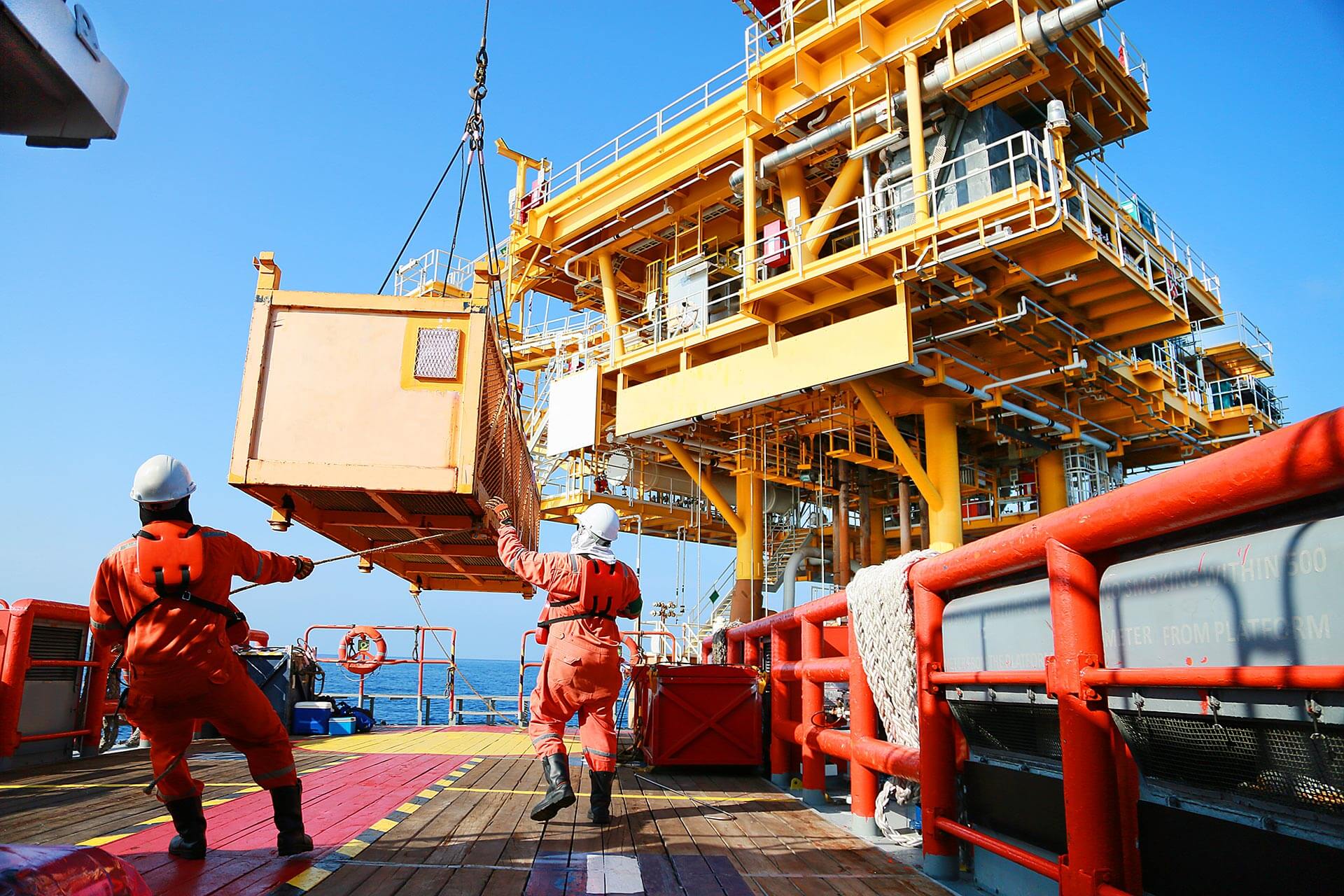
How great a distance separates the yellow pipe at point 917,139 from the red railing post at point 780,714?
7.29 m

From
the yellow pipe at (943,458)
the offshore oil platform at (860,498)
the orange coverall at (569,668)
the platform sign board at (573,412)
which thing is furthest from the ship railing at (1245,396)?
the orange coverall at (569,668)

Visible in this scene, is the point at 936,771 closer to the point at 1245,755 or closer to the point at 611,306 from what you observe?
the point at 1245,755

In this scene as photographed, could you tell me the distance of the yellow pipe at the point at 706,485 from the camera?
59.9ft

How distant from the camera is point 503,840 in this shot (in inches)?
172

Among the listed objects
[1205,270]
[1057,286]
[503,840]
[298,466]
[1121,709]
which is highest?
[1205,270]

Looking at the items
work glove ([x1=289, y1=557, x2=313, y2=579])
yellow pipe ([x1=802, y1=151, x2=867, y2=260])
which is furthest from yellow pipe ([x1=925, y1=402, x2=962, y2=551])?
work glove ([x1=289, y1=557, x2=313, y2=579])

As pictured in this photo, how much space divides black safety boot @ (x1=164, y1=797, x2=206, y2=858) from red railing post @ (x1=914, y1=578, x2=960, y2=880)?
3.33 m

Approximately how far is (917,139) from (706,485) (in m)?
9.21

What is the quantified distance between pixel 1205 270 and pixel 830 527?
38.8 feet

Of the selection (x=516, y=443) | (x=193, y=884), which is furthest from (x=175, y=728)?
(x=516, y=443)

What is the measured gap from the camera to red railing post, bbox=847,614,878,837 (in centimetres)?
459

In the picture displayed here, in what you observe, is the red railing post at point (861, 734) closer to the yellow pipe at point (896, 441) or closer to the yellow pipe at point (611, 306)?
the yellow pipe at point (896, 441)

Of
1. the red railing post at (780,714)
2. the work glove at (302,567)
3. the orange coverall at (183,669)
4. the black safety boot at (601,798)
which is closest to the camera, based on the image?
the orange coverall at (183,669)

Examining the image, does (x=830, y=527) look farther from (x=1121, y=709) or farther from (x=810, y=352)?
(x=1121, y=709)
